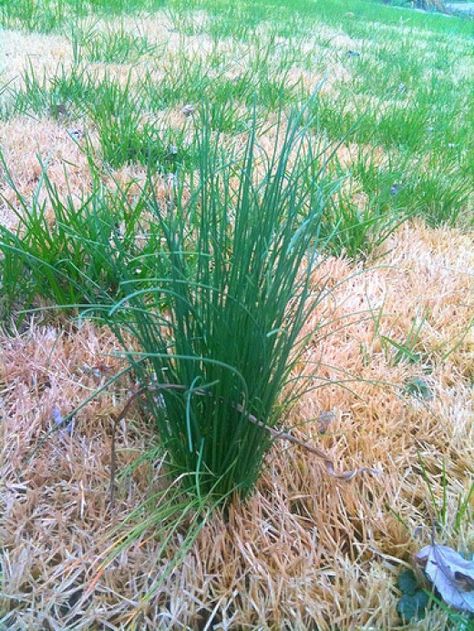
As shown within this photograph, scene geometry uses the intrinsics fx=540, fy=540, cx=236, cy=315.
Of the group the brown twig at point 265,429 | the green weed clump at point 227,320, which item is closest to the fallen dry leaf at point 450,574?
the brown twig at point 265,429

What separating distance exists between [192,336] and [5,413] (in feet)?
1.48

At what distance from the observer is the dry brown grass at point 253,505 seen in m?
0.80

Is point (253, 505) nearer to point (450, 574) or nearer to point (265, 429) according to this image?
point (265, 429)

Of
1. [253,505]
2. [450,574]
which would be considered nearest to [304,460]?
[253,505]

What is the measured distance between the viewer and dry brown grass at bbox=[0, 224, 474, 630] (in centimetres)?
80

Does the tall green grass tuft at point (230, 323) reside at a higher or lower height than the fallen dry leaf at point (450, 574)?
higher

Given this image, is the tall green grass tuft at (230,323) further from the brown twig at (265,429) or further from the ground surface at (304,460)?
the ground surface at (304,460)

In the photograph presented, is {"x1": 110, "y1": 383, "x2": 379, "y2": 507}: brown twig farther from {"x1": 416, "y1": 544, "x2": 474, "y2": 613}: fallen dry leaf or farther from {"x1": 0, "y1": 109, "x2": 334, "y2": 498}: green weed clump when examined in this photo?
{"x1": 416, "y1": 544, "x2": 474, "y2": 613}: fallen dry leaf

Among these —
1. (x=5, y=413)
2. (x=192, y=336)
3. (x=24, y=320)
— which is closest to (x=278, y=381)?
(x=192, y=336)

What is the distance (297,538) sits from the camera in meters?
0.89

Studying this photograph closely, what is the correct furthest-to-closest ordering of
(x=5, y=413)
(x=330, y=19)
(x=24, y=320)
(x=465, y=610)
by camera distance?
1. (x=330, y=19)
2. (x=24, y=320)
3. (x=5, y=413)
4. (x=465, y=610)

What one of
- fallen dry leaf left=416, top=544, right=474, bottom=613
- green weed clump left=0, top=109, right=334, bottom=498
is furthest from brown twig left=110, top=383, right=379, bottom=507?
fallen dry leaf left=416, top=544, right=474, bottom=613

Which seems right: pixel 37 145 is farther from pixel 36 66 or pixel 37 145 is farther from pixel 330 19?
pixel 330 19

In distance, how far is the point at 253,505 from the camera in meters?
0.93
